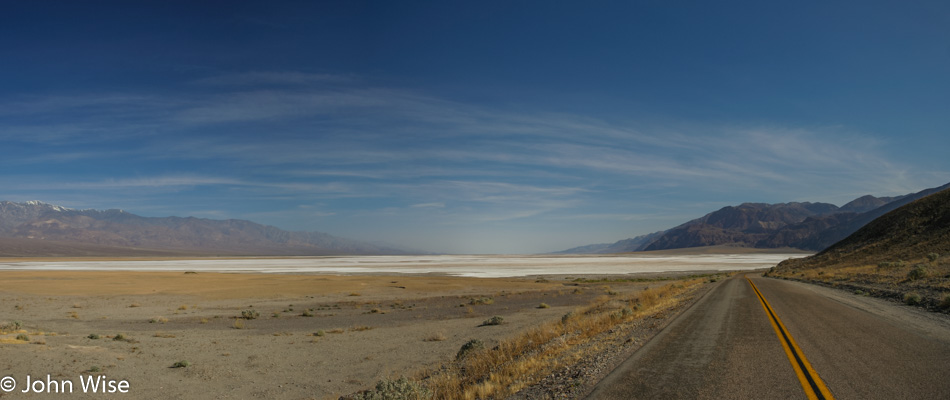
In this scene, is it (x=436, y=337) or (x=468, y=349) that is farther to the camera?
(x=436, y=337)

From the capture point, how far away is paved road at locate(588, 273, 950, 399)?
247 inches

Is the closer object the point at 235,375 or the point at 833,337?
the point at 833,337

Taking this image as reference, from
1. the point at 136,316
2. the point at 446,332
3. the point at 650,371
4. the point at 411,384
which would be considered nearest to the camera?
the point at 650,371

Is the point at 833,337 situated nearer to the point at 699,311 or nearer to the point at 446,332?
the point at 699,311

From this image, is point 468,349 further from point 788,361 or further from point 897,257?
point 897,257

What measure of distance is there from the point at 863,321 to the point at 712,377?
26.3 ft

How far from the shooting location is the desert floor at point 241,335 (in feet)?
40.8

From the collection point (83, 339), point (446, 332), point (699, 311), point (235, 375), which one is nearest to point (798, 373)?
point (699, 311)

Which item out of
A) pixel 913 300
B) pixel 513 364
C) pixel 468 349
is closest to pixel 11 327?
pixel 468 349

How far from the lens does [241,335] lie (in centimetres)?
1969

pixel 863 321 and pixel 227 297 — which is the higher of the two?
pixel 863 321

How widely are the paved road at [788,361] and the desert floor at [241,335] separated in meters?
7.73

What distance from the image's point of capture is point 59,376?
11.5 meters

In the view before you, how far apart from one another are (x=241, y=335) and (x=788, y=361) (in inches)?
766
